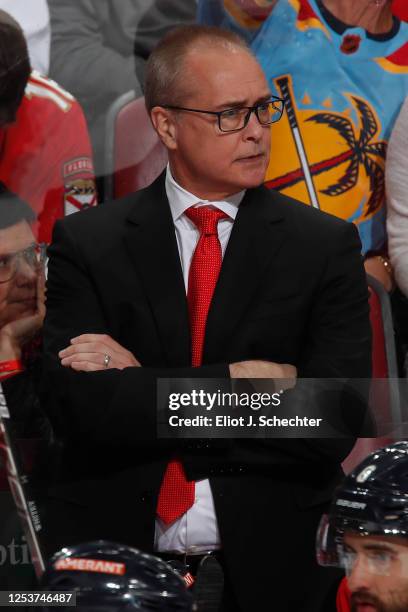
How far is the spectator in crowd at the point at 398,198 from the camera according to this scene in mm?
2982

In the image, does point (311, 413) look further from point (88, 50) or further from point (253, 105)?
point (88, 50)

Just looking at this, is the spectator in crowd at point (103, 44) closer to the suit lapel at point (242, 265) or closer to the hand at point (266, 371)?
the suit lapel at point (242, 265)

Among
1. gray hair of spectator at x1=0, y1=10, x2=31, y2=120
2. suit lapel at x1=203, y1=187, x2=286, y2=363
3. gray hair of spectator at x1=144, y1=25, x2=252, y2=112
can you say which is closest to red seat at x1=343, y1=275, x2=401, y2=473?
suit lapel at x1=203, y1=187, x2=286, y2=363

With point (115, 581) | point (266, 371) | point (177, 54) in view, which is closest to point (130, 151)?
point (177, 54)

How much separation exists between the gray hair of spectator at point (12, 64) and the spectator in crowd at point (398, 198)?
2.95 feet

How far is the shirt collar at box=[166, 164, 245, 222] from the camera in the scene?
2619mm

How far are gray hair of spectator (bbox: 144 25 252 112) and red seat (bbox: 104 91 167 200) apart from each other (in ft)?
1.27

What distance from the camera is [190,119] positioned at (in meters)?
2.63

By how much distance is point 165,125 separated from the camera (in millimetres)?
2693

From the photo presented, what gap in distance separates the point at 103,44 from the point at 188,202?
66 cm

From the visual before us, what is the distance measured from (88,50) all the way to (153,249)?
29.5 inches

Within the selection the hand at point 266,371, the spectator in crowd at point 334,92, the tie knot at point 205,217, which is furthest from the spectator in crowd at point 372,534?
the spectator in crowd at point 334,92

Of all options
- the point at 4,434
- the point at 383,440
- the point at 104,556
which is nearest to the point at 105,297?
the point at 4,434

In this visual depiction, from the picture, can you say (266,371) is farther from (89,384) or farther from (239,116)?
(239,116)
